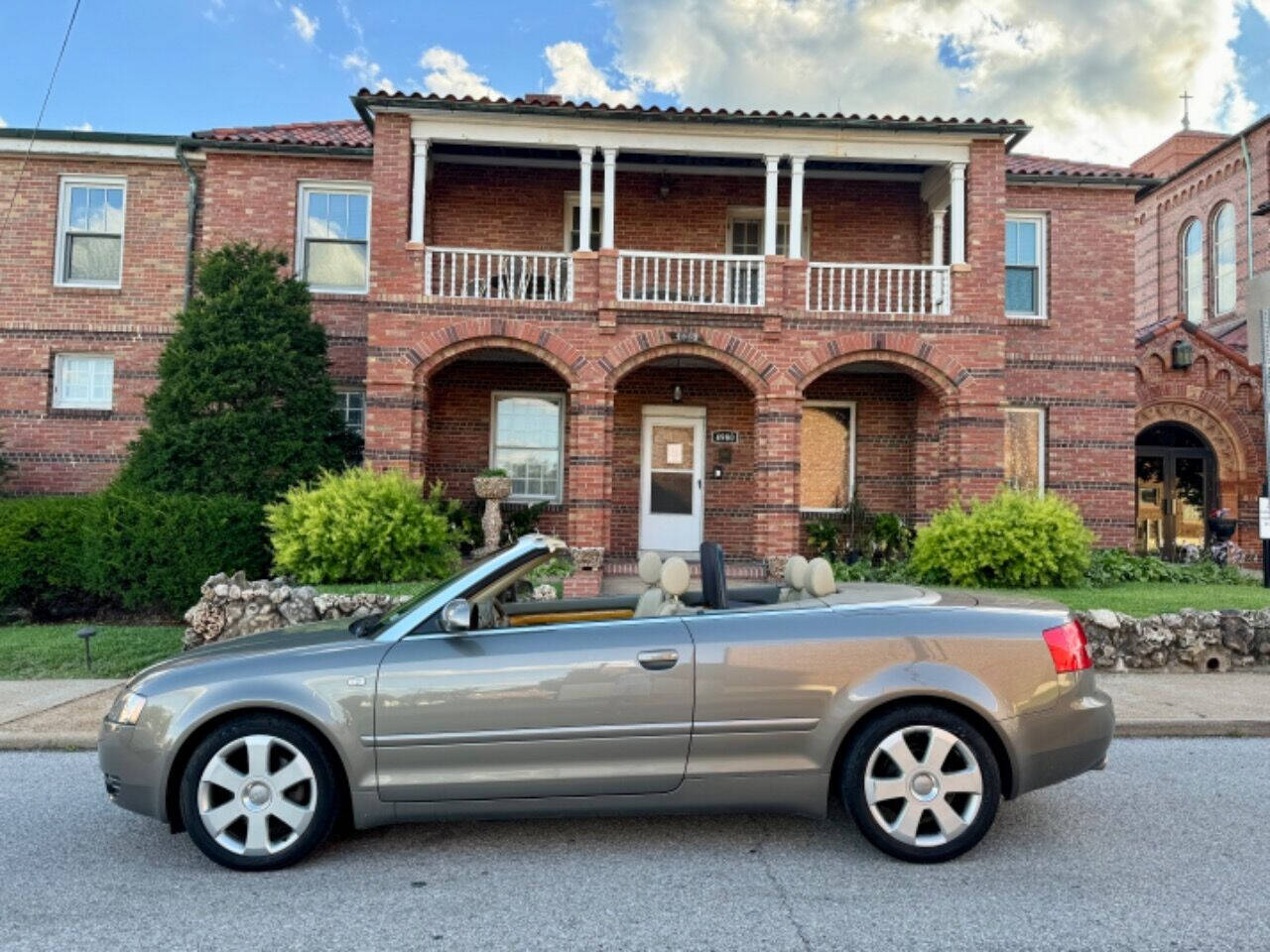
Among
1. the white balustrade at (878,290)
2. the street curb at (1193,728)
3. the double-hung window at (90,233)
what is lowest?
the street curb at (1193,728)

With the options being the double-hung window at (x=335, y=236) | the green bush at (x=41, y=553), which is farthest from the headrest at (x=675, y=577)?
the double-hung window at (x=335, y=236)

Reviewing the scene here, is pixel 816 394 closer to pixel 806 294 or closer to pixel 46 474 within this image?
pixel 806 294

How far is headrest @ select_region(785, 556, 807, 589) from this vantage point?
4.50m

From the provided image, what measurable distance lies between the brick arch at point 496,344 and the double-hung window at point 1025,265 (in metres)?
8.07

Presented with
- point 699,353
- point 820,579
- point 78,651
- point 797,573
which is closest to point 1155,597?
point 699,353

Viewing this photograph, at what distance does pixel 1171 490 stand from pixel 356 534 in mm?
15030

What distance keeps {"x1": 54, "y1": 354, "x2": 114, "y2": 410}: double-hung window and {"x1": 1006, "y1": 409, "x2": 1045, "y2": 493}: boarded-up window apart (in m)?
15.4

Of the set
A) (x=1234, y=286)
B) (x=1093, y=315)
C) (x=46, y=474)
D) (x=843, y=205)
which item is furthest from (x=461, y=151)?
(x=1234, y=286)

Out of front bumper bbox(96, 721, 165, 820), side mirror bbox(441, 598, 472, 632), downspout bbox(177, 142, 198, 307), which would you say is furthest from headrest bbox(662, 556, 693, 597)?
downspout bbox(177, 142, 198, 307)

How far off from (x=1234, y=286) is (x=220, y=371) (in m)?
22.3

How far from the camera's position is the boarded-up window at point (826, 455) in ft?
49.7

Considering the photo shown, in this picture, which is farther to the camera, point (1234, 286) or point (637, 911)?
point (1234, 286)

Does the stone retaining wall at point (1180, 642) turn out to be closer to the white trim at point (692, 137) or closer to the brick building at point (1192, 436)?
the white trim at point (692, 137)

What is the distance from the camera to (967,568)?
1098 centimetres
